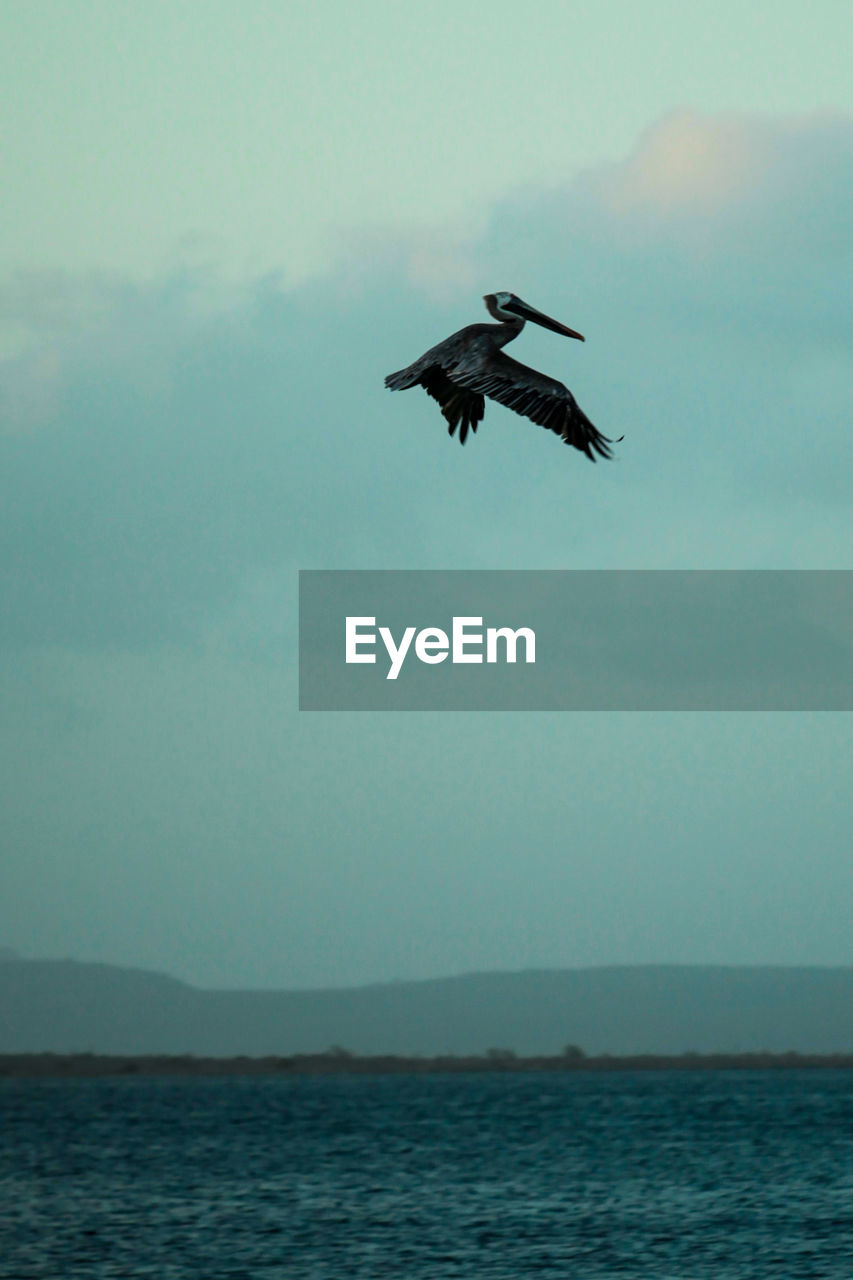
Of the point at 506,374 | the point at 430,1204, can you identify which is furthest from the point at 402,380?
the point at 430,1204

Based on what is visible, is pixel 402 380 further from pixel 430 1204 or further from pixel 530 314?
pixel 430 1204

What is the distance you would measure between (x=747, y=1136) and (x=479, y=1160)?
3489cm

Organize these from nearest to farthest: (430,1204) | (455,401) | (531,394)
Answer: (531,394) → (455,401) → (430,1204)

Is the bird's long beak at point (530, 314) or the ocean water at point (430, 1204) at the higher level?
the bird's long beak at point (530, 314)

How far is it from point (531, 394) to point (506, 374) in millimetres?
349

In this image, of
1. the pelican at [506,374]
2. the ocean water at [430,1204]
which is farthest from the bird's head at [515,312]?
the ocean water at [430,1204]

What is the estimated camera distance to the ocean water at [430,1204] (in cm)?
5984

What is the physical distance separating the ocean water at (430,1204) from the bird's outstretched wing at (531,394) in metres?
42.7

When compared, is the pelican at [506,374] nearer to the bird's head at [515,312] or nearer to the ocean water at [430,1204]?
the bird's head at [515,312]

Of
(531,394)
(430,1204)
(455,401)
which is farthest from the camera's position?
(430,1204)

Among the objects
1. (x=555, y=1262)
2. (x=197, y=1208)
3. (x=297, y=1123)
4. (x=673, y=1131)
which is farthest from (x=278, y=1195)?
(x=297, y=1123)

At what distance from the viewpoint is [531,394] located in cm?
1820

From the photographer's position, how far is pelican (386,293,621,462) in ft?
59.0

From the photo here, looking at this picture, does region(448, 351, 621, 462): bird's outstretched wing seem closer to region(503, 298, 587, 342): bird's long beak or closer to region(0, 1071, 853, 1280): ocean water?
region(503, 298, 587, 342): bird's long beak
